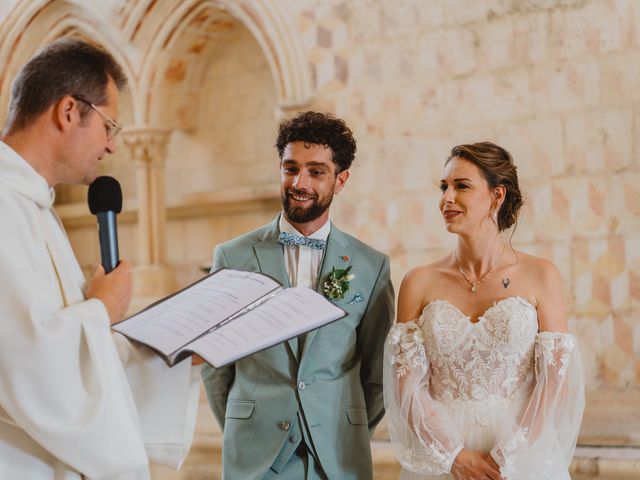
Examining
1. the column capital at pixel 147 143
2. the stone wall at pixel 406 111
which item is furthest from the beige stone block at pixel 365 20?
→ the column capital at pixel 147 143

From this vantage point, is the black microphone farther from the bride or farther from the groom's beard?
the bride

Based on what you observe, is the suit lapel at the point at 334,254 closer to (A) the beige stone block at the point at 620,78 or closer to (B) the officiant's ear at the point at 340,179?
(B) the officiant's ear at the point at 340,179

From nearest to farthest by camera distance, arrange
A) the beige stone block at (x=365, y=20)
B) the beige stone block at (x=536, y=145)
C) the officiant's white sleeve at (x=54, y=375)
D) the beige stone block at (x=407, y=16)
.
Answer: the officiant's white sleeve at (x=54, y=375) → the beige stone block at (x=536, y=145) → the beige stone block at (x=407, y=16) → the beige stone block at (x=365, y=20)

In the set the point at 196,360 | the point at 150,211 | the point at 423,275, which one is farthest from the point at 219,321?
the point at 150,211

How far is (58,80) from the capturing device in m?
1.92

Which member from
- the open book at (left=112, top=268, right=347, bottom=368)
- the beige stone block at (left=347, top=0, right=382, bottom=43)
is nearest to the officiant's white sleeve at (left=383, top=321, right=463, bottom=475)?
the open book at (left=112, top=268, right=347, bottom=368)

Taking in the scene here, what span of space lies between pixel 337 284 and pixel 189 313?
0.78m

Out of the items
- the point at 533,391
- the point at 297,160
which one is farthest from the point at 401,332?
the point at 297,160

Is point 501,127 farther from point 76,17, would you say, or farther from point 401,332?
point 76,17

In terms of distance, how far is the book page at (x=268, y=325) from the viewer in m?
1.97

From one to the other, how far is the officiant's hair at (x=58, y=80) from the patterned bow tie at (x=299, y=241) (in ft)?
3.08

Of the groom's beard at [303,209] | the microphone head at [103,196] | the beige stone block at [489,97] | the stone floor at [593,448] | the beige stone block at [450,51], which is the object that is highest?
the beige stone block at [450,51]

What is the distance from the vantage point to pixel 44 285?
1822 millimetres

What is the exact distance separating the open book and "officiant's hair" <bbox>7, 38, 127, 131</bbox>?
46 centimetres
